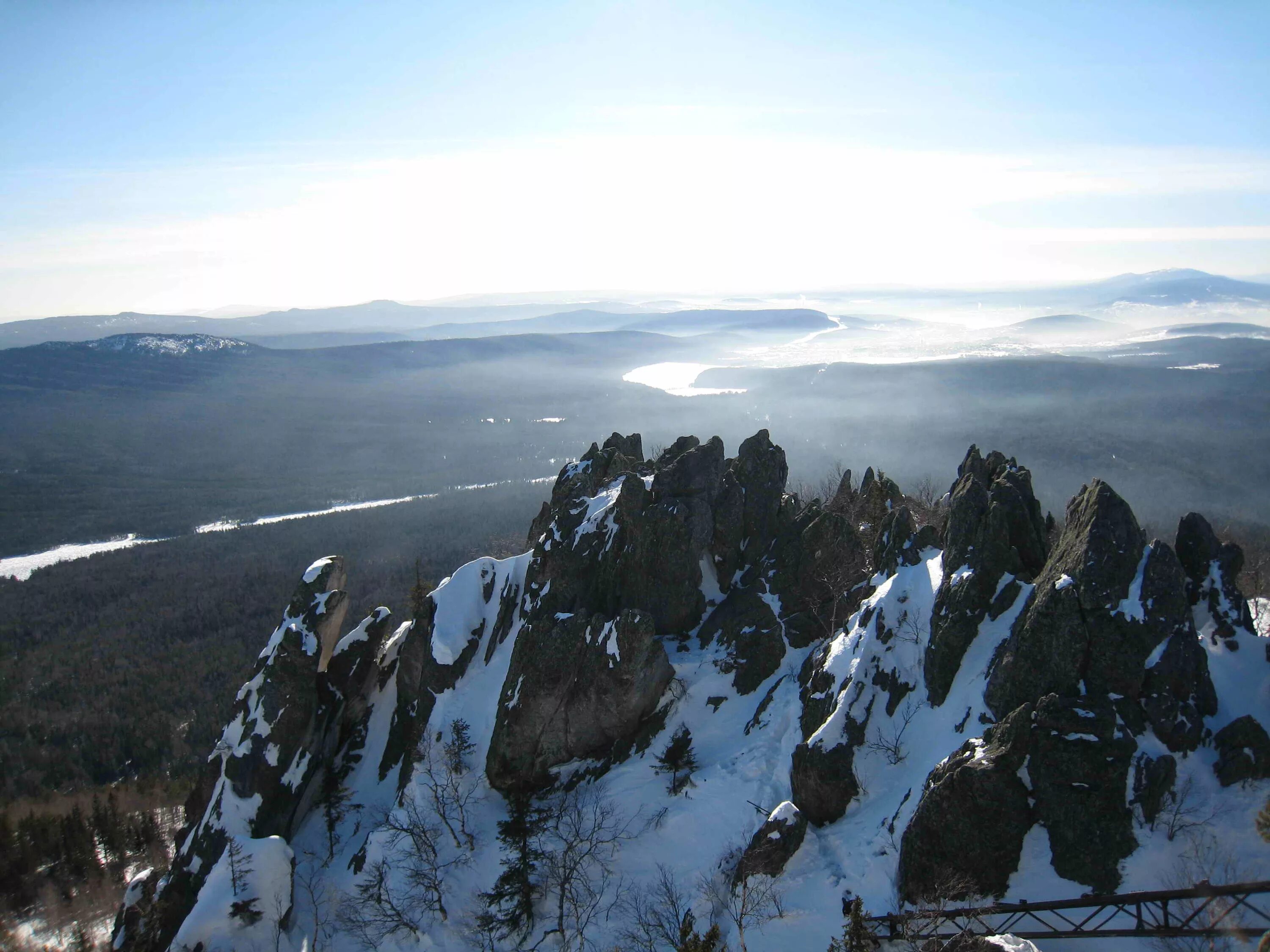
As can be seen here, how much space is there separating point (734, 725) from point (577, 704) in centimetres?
701

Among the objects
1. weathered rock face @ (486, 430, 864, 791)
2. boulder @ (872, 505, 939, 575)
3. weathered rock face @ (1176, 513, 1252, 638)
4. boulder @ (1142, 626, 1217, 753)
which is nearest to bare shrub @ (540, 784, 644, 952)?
weathered rock face @ (486, 430, 864, 791)

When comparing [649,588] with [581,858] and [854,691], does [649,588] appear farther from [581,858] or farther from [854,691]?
[581,858]

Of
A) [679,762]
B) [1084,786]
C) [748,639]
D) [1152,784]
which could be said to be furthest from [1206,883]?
[748,639]

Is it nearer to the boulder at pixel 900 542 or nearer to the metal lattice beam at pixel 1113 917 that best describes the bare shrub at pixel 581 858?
the metal lattice beam at pixel 1113 917

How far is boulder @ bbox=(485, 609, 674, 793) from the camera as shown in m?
32.0

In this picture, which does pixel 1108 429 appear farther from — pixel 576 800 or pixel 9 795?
pixel 9 795

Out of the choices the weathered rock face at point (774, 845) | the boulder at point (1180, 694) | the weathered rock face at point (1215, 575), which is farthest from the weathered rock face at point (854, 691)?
the weathered rock face at point (1215, 575)

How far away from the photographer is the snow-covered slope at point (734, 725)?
20312 millimetres

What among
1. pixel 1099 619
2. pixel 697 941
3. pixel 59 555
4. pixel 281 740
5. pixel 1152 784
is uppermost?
pixel 1099 619

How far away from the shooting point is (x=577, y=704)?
106 feet

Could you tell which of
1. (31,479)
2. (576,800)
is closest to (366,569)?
(576,800)

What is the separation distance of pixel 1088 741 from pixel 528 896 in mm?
19509

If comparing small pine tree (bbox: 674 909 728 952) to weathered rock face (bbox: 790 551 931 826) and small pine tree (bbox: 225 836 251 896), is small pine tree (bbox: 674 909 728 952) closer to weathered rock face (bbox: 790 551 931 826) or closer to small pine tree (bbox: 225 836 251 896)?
weathered rock face (bbox: 790 551 931 826)

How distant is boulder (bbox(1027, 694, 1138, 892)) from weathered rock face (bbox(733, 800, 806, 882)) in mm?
7367
